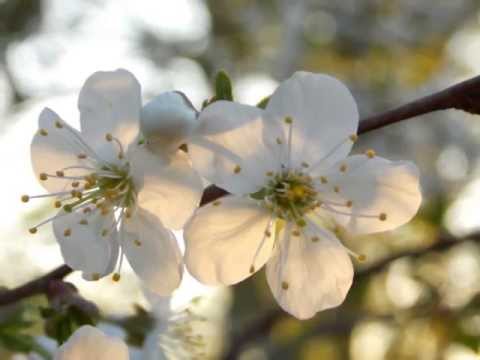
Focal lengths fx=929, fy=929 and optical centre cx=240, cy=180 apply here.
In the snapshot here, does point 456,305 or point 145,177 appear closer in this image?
point 145,177

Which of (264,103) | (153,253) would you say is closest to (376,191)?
(264,103)

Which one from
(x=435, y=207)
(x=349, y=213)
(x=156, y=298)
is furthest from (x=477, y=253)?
(x=349, y=213)

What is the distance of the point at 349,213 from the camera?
122cm

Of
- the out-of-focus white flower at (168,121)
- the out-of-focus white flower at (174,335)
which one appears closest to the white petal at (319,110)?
the out-of-focus white flower at (168,121)

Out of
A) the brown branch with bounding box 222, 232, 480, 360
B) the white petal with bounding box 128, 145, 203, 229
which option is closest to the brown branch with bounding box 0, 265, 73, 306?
the white petal with bounding box 128, 145, 203, 229

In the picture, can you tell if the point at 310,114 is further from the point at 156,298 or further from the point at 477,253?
the point at 477,253

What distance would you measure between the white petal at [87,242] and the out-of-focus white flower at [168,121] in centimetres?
17

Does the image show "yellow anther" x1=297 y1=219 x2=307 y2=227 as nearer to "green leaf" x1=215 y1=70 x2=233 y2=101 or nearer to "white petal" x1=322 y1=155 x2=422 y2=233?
"white petal" x1=322 y1=155 x2=422 y2=233

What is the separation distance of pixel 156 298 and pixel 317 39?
2.43 metres

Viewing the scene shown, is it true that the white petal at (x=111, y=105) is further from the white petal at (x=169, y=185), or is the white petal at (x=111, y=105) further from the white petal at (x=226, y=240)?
the white petal at (x=226, y=240)

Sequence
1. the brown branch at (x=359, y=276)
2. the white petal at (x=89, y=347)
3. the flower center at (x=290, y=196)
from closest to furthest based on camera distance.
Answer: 1. the white petal at (x=89, y=347)
2. the flower center at (x=290, y=196)
3. the brown branch at (x=359, y=276)

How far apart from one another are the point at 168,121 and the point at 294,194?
0.73 feet

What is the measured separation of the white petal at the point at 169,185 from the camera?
44.4 inches

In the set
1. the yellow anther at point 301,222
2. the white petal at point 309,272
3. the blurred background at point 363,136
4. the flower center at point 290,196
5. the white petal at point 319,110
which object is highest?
the white petal at point 319,110
